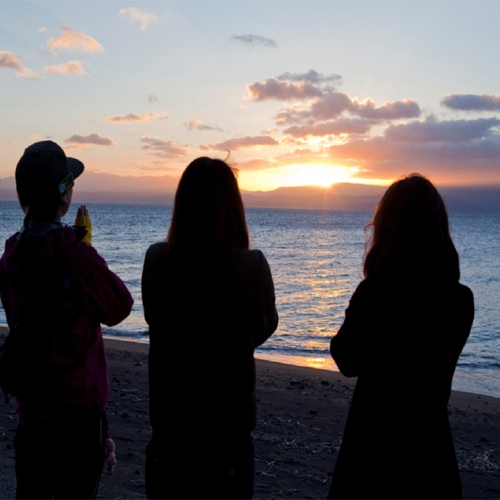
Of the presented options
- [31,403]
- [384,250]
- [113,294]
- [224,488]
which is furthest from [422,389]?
[31,403]

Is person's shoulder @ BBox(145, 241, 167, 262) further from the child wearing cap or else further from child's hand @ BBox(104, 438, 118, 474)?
child's hand @ BBox(104, 438, 118, 474)

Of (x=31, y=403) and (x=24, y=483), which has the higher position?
(x=31, y=403)

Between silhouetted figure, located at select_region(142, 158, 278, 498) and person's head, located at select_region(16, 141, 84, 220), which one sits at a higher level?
person's head, located at select_region(16, 141, 84, 220)

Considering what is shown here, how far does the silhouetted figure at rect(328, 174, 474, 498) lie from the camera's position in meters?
2.21

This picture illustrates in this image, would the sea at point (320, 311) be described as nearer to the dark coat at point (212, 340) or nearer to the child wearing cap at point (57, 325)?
the dark coat at point (212, 340)

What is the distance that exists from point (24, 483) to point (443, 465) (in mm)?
1702

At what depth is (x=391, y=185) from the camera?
8.09 ft

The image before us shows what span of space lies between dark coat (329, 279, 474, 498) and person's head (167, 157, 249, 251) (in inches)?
Answer: 23.7

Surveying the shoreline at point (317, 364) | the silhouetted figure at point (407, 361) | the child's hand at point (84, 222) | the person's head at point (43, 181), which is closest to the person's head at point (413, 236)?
the silhouetted figure at point (407, 361)

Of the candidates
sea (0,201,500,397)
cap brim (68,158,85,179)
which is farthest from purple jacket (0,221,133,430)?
sea (0,201,500,397)

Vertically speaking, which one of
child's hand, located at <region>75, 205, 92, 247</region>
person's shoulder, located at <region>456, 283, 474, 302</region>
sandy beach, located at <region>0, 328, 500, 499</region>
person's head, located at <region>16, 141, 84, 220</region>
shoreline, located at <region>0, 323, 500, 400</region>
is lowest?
shoreline, located at <region>0, 323, 500, 400</region>

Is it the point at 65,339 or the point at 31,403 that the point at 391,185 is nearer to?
the point at 65,339

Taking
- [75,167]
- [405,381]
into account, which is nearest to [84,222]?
[75,167]

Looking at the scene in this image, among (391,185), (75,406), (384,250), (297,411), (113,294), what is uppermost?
(391,185)
